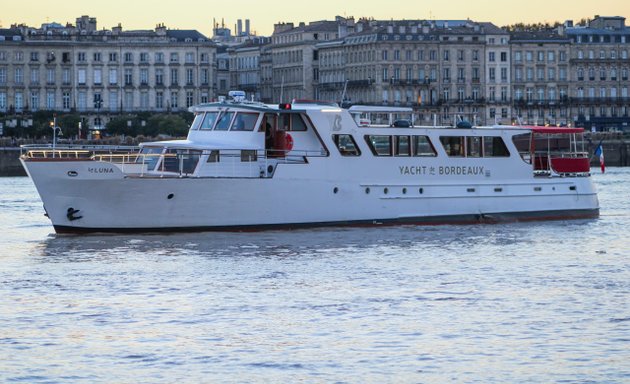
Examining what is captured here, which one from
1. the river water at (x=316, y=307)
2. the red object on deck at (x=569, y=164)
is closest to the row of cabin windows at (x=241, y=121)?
the river water at (x=316, y=307)

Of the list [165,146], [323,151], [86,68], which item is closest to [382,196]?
[323,151]

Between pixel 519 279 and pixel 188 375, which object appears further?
pixel 519 279

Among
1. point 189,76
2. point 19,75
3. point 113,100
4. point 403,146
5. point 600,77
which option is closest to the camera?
point 403,146

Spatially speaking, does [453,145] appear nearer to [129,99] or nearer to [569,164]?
[569,164]

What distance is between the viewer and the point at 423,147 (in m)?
49.1

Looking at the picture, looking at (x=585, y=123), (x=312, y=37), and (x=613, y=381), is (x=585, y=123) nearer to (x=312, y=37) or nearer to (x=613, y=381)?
(x=312, y=37)

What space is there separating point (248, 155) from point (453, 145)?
6.79 meters

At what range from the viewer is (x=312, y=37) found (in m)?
153

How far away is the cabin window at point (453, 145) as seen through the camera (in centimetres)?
4966

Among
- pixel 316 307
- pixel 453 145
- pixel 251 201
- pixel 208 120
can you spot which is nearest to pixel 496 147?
pixel 453 145

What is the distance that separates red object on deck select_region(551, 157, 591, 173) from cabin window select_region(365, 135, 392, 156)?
5875 millimetres

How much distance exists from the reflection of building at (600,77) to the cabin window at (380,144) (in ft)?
348

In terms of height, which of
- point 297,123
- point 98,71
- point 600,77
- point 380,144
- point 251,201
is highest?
point 98,71

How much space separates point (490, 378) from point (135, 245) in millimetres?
17678
